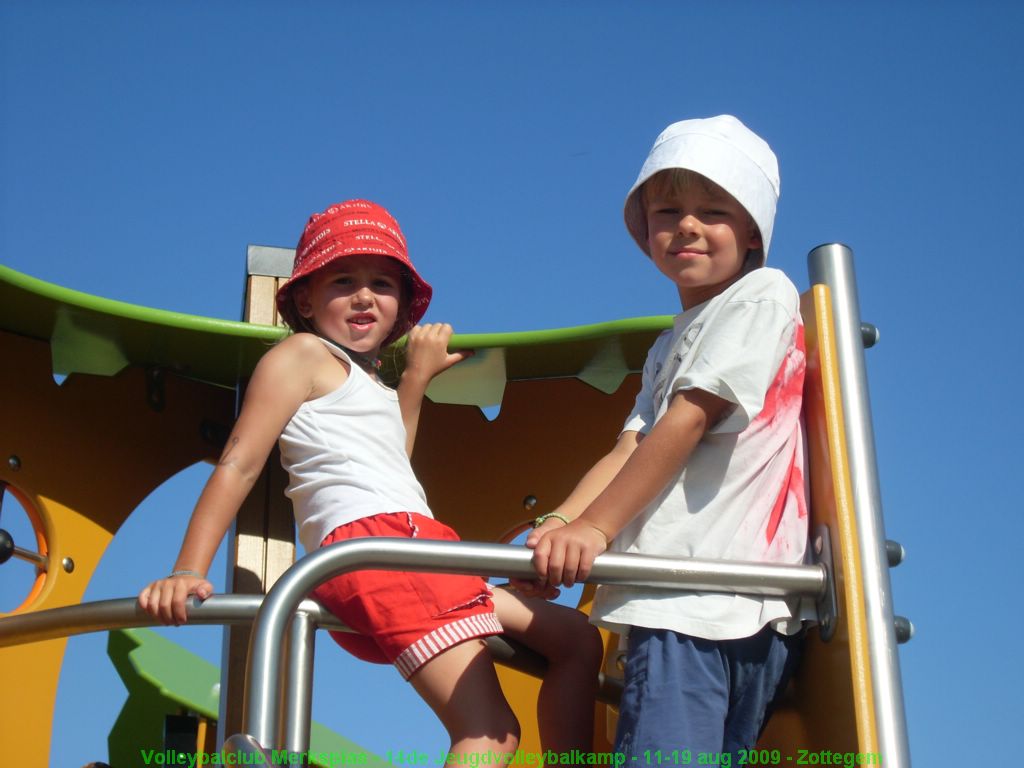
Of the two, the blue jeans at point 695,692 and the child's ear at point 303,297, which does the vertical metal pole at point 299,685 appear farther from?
the child's ear at point 303,297

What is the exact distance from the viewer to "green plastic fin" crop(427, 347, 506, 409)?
2992 millimetres

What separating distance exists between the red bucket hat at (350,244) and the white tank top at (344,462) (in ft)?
0.66

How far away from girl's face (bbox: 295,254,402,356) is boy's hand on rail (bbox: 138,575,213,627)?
2.51 feet

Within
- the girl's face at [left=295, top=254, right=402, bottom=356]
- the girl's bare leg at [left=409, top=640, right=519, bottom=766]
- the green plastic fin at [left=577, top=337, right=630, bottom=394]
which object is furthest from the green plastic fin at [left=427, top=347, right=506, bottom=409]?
the girl's bare leg at [left=409, top=640, right=519, bottom=766]

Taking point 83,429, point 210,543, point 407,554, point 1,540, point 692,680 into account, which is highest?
point 83,429

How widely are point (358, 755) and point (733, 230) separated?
234 centimetres

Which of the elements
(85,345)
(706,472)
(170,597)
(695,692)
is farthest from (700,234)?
(85,345)

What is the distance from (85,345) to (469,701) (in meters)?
1.39

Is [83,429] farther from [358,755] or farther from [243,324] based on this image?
[358,755]

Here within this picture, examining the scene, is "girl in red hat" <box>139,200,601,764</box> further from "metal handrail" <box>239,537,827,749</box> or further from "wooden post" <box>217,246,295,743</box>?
"wooden post" <box>217,246,295,743</box>

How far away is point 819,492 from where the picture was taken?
72.6 inches

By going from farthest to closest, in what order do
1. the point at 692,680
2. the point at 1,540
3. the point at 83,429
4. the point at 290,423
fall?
the point at 83,429, the point at 1,540, the point at 290,423, the point at 692,680

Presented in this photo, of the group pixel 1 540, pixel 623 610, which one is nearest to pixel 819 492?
pixel 623 610

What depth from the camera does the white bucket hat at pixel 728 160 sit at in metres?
1.96
